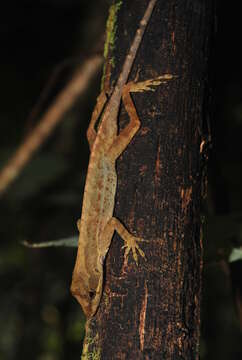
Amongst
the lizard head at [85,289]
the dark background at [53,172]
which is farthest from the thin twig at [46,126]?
the lizard head at [85,289]

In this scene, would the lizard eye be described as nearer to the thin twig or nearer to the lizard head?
the lizard head

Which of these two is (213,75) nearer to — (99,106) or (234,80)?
(99,106)

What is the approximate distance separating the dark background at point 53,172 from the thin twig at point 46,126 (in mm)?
130

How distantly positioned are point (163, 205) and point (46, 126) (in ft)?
6.29

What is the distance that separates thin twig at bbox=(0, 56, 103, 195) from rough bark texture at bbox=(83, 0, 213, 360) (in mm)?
1530

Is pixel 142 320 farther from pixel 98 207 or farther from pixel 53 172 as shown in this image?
pixel 53 172

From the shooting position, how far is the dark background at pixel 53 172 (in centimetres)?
373

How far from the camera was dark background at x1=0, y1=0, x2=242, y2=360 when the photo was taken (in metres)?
3.73

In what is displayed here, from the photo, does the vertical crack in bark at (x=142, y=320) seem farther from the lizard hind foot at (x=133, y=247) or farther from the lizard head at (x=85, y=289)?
the lizard head at (x=85, y=289)

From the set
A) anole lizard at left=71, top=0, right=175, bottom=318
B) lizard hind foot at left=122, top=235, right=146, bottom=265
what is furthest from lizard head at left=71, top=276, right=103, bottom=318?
lizard hind foot at left=122, top=235, right=146, bottom=265

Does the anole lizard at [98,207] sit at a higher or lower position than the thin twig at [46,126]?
lower

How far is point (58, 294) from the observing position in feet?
17.7

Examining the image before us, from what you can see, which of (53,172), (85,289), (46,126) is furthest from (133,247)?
(53,172)

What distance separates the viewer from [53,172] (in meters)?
3.61
